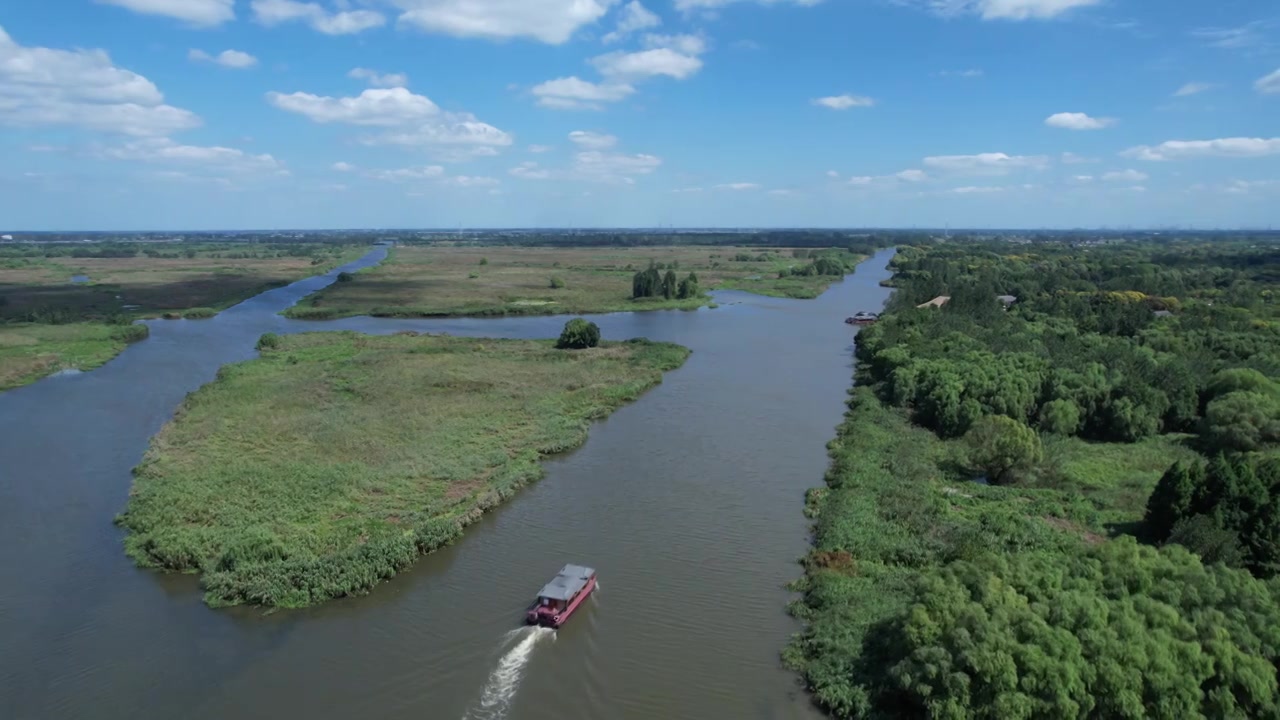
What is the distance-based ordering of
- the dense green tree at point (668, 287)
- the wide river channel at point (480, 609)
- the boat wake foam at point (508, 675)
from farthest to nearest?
the dense green tree at point (668, 287) → the wide river channel at point (480, 609) → the boat wake foam at point (508, 675)

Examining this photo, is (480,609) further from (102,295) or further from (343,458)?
(102,295)

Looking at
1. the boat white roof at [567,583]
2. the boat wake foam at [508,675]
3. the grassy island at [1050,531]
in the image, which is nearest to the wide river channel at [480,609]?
the boat wake foam at [508,675]

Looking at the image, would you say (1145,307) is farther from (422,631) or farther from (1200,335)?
(422,631)

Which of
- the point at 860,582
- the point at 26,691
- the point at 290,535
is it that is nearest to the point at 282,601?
the point at 290,535

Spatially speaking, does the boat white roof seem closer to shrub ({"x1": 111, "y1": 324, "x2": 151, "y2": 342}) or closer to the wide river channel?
the wide river channel

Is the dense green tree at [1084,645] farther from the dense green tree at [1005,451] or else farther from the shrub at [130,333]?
the shrub at [130,333]

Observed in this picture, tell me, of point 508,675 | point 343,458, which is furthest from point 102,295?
point 508,675
